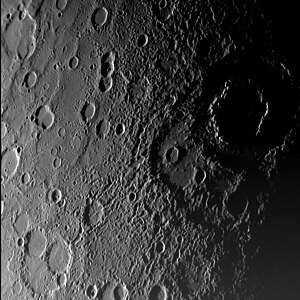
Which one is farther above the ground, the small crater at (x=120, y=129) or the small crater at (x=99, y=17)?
the small crater at (x=99, y=17)

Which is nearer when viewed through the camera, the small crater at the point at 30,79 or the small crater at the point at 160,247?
the small crater at the point at 160,247

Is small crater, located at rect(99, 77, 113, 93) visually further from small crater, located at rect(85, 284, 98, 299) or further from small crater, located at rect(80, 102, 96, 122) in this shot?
small crater, located at rect(85, 284, 98, 299)

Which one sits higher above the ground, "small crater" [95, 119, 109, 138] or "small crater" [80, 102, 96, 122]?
"small crater" [80, 102, 96, 122]

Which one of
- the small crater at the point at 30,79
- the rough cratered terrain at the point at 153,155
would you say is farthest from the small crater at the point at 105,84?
the small crater at the point at 30,79

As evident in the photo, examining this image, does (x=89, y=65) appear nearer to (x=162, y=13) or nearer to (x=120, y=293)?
(x=162, y=13)

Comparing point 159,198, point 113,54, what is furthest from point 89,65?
point 159,198

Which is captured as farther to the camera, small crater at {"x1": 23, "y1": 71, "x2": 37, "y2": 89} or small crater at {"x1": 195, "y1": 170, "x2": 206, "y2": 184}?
small crater at {"x1": 23, "y1": 71, "x2": 37, "y2": 89}

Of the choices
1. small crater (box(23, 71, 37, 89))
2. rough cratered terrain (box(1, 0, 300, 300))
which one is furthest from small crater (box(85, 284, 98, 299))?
small crater (box(23, 71, 37, 89))

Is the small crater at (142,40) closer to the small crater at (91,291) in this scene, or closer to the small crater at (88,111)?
the small crater at (88,111)

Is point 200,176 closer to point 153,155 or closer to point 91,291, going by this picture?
point 153,155
